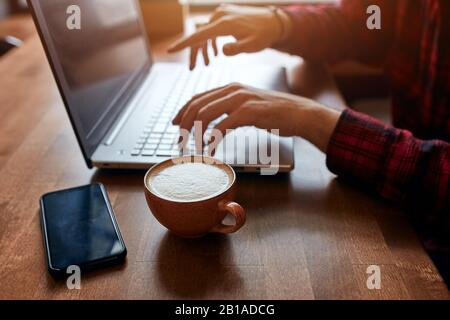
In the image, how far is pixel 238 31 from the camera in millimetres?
916

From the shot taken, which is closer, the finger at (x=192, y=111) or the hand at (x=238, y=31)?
the finger at (x=192, y=111)

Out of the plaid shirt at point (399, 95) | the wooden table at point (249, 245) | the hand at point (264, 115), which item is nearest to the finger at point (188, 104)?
the hand at point (264, 115)

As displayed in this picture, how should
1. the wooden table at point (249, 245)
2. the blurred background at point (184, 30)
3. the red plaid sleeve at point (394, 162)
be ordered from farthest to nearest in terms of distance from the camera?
1. the blurred background at point (184, 30)
2. the red plaid sleeve at point (394, 162)
3. the wooden table at point (249, 245)

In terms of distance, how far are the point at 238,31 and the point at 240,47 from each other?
80 millimetres

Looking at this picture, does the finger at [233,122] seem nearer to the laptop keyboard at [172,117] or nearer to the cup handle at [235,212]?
the laptop keyboard at [172,117]

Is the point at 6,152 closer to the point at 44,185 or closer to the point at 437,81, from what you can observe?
the point at 44,185

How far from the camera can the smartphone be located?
0.48 metres

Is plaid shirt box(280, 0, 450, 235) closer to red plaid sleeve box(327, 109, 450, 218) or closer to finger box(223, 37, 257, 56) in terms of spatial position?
red plaid sleeve box(327, 109, 450, 218)

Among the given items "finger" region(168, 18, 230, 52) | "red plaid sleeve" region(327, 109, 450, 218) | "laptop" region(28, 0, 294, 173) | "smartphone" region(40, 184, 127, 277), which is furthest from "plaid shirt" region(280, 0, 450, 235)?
"smartphone" region(40, 184, 127, 277)

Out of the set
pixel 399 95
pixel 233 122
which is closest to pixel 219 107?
pixel 233 122

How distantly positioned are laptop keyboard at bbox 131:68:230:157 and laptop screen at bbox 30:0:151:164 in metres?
0.07

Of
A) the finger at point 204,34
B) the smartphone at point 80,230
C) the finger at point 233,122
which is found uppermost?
the finger at point 204,34

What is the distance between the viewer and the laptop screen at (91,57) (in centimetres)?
61
